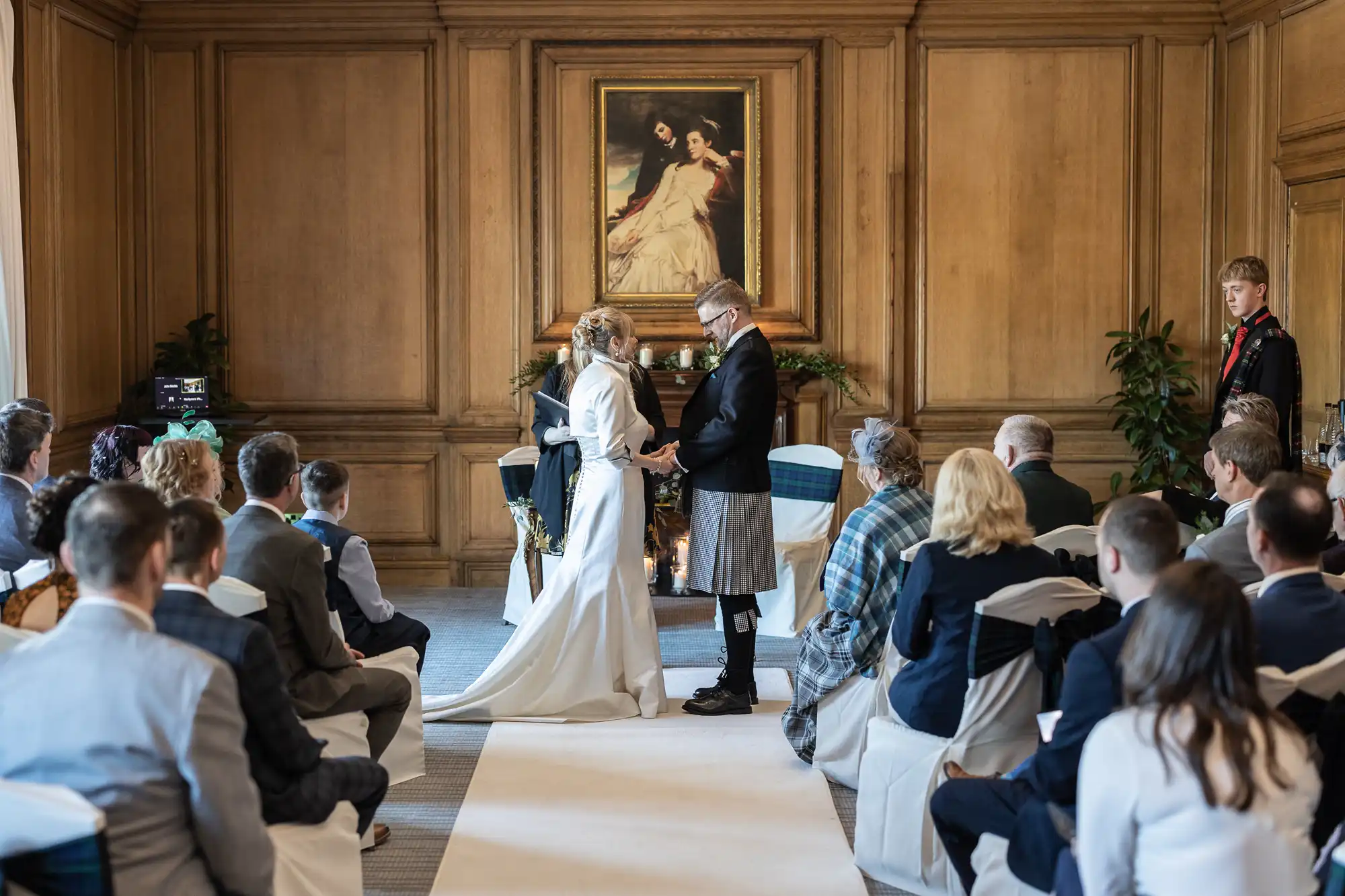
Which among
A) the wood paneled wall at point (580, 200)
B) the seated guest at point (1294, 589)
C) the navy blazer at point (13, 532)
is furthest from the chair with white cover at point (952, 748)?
the wood paneled wall at point (580, 200)

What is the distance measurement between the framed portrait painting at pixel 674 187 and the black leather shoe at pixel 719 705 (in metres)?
3.22

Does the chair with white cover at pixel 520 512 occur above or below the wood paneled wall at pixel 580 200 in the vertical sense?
below

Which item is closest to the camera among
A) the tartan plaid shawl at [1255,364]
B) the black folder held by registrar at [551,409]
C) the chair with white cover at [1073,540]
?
the chair with white cover at [1073,540]

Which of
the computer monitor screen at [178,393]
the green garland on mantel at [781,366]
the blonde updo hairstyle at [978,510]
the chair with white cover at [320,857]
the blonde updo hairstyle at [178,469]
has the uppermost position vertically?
the green garland on mantel at [781,366]

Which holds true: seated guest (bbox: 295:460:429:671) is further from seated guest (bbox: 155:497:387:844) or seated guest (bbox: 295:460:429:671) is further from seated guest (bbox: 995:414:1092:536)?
seated guest (bbox: 995:414:1092:536)

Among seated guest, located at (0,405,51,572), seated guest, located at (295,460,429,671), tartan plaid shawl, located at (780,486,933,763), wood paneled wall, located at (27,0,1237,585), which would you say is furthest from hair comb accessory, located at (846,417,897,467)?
wood paneled wall, located at (27,0,1237,585)

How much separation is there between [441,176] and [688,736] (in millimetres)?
4273

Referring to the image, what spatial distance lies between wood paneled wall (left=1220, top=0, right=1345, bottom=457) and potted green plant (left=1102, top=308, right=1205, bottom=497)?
2.20 ft

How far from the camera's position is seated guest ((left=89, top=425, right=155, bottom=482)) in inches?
179

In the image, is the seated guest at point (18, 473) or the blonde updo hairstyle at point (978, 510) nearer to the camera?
the blonde updo hairstyle at point (978, 510)

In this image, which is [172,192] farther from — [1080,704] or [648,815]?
[1080,704]

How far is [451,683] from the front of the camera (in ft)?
20.3

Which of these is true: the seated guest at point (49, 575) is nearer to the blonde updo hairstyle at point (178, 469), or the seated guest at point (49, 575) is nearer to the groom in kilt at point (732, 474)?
the blonde updo hairstyle at point (178, 469)

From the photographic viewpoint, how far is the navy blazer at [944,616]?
375 cm
